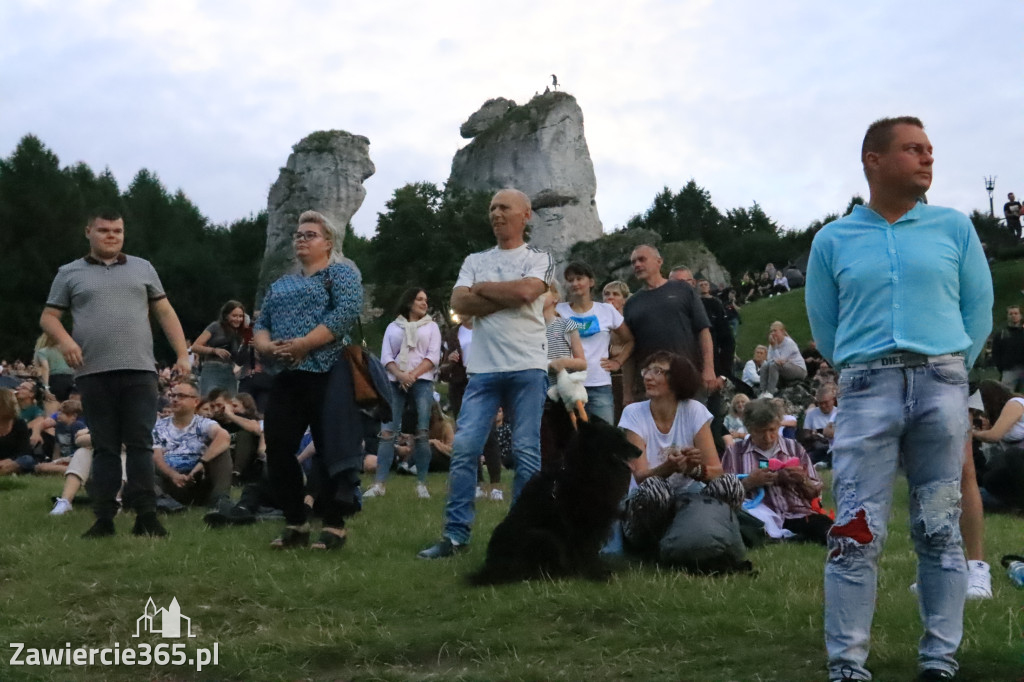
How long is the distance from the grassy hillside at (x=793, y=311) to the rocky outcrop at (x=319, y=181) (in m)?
27.9

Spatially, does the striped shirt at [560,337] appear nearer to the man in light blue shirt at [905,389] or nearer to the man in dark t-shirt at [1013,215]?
the man in light blue shirt at [905,389]

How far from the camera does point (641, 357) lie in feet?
28.2

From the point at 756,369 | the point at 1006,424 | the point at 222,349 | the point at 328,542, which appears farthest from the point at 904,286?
the point at 756,369

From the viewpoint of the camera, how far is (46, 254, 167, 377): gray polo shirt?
7574mm

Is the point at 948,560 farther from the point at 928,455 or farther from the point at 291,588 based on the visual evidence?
the point at 291,588

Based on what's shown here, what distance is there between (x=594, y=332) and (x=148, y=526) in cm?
402

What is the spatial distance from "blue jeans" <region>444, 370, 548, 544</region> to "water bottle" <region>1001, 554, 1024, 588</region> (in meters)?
2.70

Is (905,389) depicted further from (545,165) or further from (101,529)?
(545,165)

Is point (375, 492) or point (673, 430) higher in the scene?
point (673, 430)

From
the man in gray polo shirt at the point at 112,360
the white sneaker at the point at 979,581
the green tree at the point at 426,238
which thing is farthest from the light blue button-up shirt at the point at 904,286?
the green tree at the point at 426,238

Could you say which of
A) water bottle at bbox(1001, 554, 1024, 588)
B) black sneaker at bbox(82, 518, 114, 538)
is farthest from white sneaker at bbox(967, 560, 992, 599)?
black sneaker at bbox(82, 518, 114, 538)

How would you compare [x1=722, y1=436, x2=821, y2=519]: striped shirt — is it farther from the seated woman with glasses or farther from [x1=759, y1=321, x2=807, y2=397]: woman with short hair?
[x1=759, y1=321, x2=807, y2=397]: woman with short hair

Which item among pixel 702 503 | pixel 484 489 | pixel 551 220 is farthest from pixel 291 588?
pixel 551 220

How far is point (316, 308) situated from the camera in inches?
276
